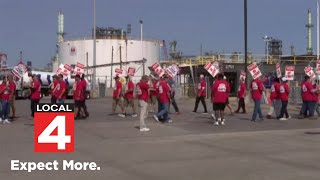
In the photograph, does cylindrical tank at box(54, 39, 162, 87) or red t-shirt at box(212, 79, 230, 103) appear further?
cylindrical tank at box(54, 39, 162, 87)

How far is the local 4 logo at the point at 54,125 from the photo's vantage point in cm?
770

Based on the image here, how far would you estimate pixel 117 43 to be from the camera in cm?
7456

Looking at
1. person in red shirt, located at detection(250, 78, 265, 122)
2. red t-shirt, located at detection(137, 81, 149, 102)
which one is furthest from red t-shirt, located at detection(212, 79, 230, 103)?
red t-shirt, located at detection(137, 81, 149, 102)

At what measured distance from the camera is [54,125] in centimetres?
779

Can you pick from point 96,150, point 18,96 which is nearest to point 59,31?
point 18,96

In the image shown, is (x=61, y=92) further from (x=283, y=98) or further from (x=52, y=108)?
(x=52, y=108)

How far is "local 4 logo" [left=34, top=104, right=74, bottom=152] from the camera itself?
7.70 metres

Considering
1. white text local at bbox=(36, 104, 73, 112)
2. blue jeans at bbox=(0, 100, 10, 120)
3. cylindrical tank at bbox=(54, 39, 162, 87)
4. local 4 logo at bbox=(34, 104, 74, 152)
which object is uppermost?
cylindrical tank at bbox=(54, 39, 162, 87)

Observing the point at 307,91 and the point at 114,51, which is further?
the point at 114,51

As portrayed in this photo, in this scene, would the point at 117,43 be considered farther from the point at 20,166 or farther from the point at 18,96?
the point at 20,166

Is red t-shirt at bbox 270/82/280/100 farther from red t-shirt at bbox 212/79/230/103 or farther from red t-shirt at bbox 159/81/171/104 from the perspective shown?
red t-shirt at bbox 159/81/171/104

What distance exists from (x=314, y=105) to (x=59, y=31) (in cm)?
8531

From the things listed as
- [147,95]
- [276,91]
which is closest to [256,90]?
[276,91]

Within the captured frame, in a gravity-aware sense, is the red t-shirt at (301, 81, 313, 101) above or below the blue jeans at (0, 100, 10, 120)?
above
